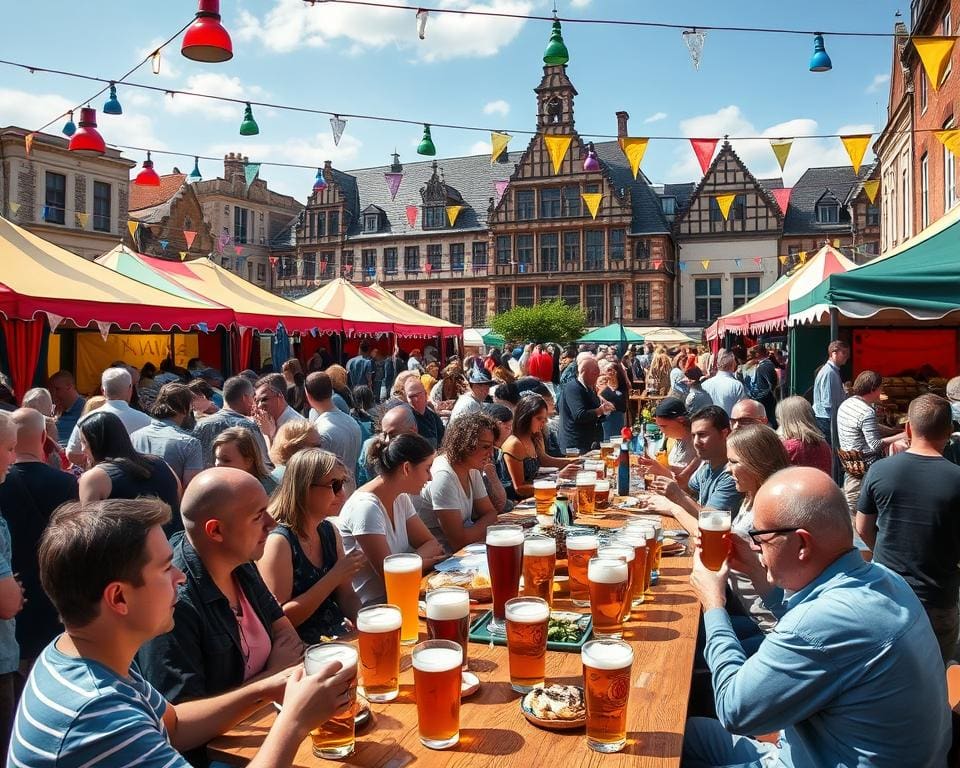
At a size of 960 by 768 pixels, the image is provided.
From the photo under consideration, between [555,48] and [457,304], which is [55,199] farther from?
[555,48]

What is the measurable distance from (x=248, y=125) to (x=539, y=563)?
922cm

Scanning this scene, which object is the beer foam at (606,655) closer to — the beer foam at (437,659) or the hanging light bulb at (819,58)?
the beer foam at (437,659)

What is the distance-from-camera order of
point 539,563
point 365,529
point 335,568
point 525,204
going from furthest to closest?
point 525,204, point 365,529, point 335,568, point 539,563

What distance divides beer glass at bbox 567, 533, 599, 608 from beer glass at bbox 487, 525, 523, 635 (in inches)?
8.4

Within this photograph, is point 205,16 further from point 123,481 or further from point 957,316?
point 957,316

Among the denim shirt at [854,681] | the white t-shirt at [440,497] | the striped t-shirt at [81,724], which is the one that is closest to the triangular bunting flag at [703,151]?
the white t-shirt at [440,497]

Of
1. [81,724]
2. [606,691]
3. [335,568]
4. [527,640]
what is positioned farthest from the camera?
[335,568]

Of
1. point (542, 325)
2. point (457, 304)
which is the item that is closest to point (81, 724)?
point (542, 325)

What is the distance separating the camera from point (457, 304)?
44531mm

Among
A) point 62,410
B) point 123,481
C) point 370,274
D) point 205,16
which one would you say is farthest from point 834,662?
point 370,274

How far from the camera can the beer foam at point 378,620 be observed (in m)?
1.75

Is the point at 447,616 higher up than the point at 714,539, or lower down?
lower down

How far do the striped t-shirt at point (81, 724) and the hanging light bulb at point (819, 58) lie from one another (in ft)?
30.0

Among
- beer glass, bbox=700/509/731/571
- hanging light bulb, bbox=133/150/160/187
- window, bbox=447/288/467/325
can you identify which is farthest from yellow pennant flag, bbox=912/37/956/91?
window, bbox=447/288/467/325
